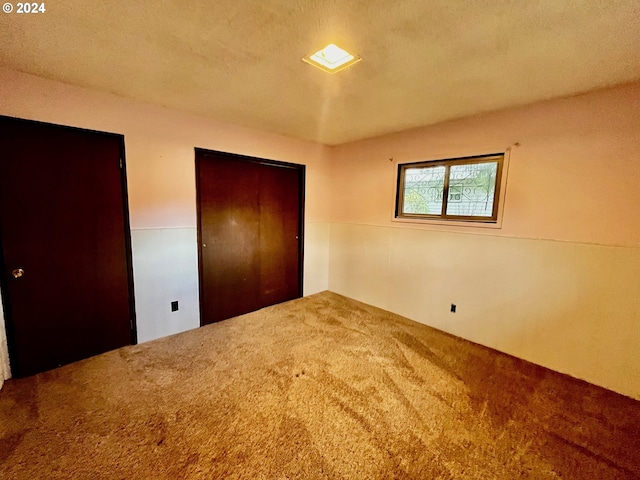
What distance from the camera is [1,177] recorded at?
6.50ft

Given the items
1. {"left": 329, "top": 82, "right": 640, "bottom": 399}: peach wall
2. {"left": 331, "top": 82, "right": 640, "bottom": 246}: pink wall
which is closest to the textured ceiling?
{"left": 331, "top": 82, "right": 640, "bottom": 246}: pink wall

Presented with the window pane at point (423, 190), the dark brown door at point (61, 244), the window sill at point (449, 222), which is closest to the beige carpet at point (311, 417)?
the dark brown door at point (61, 244)

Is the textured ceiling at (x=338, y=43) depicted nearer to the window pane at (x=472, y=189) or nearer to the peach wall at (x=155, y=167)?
the peach wall at (x=155, y=167)

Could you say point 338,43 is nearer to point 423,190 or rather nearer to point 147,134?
point 147,134

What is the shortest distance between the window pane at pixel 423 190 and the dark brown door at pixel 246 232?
1.50 m

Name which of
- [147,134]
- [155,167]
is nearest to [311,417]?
[155,167]

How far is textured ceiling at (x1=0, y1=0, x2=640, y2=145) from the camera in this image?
1.31 metres

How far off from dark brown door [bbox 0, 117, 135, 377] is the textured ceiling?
54 cm

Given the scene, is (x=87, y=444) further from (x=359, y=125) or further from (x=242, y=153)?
(x=359, y=125)

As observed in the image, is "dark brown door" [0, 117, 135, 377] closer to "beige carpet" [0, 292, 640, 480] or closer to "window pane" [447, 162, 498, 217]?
"beige carpet" [0, 292, 640, 480]

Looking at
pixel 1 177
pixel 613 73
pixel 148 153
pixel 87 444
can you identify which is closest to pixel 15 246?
pixel 1 177

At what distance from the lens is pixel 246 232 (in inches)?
135

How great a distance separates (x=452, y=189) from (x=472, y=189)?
207 mm

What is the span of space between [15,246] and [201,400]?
1.88m
